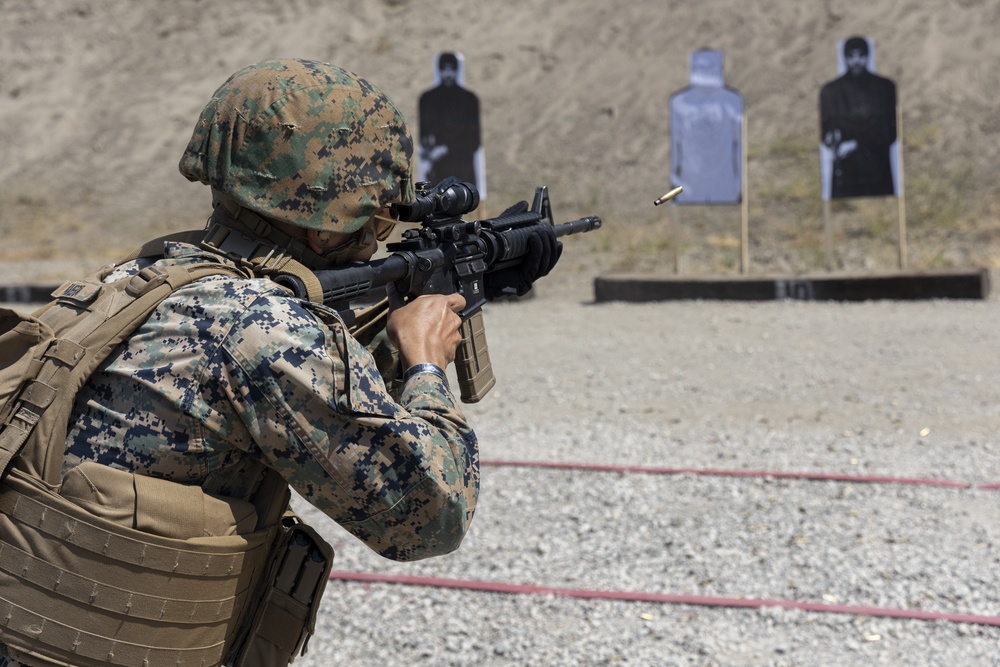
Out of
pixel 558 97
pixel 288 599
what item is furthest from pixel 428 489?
pixel 558 97

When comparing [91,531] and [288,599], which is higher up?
[91,531]

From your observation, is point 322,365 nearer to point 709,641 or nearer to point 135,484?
point 135,484

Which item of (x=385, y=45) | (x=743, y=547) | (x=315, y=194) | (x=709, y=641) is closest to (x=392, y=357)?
(x=315, y=194)

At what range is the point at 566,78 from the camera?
1845cm

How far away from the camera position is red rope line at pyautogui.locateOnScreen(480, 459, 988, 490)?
169 inches

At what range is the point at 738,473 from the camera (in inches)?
175

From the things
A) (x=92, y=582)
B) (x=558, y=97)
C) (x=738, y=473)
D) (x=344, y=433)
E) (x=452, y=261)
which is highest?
(x=558, y=97)

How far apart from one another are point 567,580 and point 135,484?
237 centimetres

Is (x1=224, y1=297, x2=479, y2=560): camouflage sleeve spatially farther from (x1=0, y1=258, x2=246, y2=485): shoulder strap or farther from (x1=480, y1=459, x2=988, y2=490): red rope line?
(x1=480, y1=459, x2=988, y2=490): red rope line

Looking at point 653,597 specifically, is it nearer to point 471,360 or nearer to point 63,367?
point 471,360

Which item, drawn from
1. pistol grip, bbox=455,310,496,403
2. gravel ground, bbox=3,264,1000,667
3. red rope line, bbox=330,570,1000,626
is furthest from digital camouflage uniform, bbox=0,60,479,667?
red rope line, bbox=330,570,1000,626

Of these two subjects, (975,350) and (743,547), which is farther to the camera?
(975,350)

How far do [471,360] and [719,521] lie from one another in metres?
2.14

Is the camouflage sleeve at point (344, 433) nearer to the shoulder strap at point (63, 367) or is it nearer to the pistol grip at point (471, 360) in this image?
the shoulder strap at point (63, 367)
